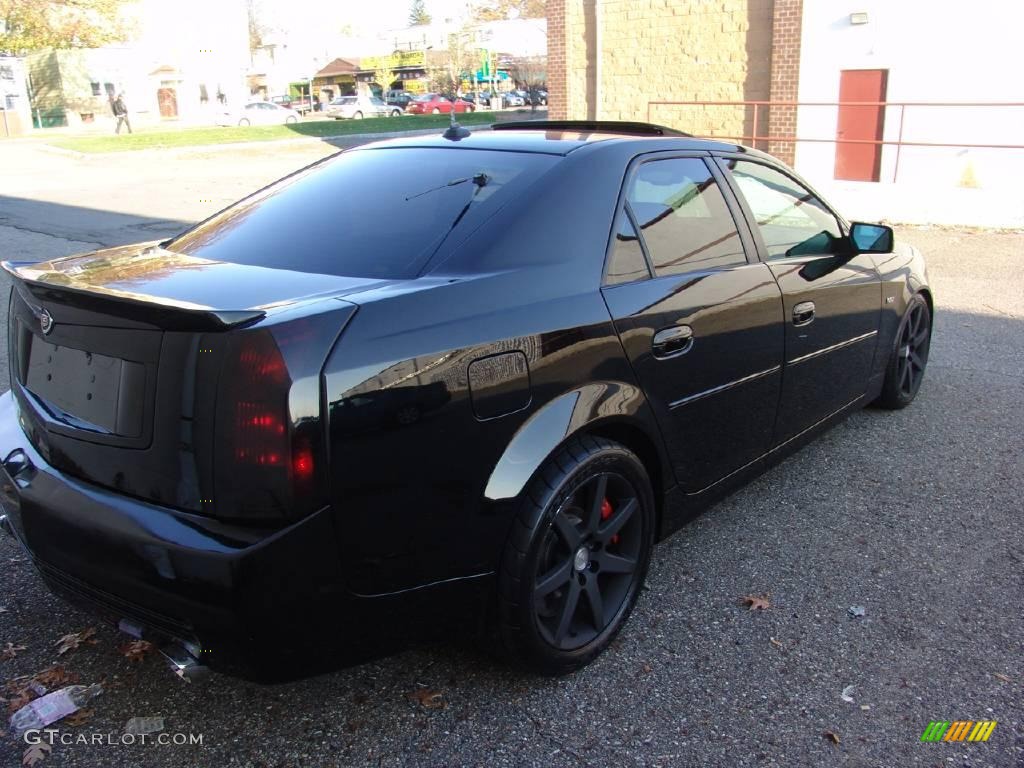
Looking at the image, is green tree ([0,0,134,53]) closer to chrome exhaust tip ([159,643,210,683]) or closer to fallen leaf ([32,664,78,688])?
fallen leaf ([32,664,78,688])

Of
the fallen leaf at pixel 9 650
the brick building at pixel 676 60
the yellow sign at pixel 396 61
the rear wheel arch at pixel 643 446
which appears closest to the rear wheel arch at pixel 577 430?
the rear wheel arch at pixel 643 446

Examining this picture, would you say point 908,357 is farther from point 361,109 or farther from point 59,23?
point 361,109

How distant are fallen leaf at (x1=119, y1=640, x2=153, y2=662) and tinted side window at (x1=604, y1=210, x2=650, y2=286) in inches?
76.8

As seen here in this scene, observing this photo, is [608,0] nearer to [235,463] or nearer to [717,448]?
[717,448]

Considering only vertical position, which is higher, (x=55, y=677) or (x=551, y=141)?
(x=551, y=141)

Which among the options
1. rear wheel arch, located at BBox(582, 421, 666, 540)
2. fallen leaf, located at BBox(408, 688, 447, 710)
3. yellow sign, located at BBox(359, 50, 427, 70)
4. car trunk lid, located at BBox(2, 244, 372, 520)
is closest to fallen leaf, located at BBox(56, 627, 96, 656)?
car trunk lid, located at BBox(2, 244, 372, 520)

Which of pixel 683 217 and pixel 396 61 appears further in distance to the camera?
pixel 396 61

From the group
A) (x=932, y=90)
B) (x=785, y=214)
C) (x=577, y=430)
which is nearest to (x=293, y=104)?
(x=932, y=90)

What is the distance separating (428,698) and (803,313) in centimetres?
223

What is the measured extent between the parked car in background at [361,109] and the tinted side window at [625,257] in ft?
170

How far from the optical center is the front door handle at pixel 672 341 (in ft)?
9.70

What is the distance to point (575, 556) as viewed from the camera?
2752mm

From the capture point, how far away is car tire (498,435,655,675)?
254cm

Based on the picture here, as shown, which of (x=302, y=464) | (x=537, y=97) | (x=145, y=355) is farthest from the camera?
(x=537, y=97)
